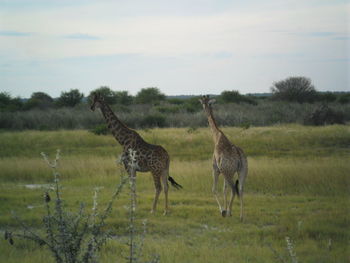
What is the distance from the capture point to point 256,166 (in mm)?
13297

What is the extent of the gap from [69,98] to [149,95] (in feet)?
36.7

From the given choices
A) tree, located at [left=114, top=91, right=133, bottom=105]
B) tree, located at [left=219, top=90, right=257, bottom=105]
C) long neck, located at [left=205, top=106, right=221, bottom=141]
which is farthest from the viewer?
tree, located at [left=219, top=90, right=257, bottom=105]

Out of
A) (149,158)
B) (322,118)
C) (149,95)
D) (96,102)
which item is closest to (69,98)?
(149,95)

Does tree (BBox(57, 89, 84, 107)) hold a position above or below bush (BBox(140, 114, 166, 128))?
above

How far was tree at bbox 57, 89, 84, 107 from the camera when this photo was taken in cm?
4969

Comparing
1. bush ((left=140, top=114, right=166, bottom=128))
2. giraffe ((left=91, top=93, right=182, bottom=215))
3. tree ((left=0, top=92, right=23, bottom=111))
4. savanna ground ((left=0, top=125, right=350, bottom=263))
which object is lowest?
savanna ground ((left=0, top=125, right=350, bottom=263))

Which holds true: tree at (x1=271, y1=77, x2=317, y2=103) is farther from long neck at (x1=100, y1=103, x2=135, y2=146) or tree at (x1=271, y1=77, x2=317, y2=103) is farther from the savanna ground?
long neck at (x1=100, y1=103, x2=135, y2=146)

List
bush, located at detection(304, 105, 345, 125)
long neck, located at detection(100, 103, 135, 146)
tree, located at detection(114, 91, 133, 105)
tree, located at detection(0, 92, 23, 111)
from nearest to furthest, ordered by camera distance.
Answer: long neck, located at detection(100, 103, 135, 146) < bush, located at detection(304, 105, 345, 125) < tree, located at detection(0, 92, 23, 111) < tree, located at detection(114, 91, 133, 105)

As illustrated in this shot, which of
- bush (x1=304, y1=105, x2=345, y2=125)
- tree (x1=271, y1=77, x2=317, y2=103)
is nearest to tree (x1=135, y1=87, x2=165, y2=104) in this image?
tree (x1=271, y1=77, x2=317, y2=103)

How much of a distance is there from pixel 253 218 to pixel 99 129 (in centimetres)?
1511

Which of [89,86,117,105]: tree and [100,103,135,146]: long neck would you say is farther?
[89,86,117,105]: tree

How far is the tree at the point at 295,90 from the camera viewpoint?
5334cm

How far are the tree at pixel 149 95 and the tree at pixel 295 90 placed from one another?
13791 millimetres

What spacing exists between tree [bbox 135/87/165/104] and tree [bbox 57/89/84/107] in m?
7.91
